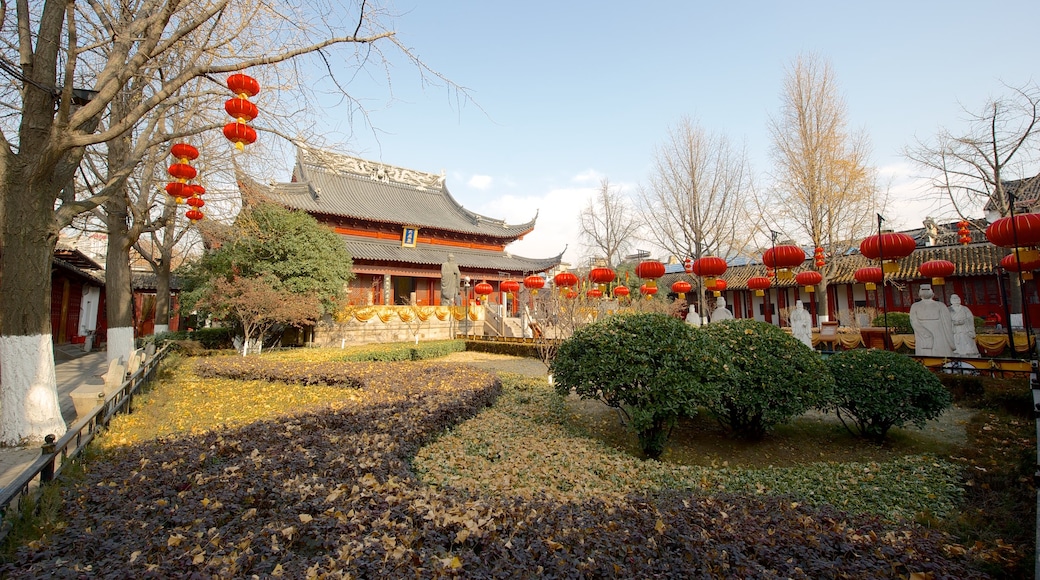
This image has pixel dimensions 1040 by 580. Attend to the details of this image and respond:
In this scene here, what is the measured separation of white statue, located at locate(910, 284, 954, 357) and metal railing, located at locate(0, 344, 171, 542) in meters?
11.2

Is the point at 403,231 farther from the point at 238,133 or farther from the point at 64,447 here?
the point at 64,447

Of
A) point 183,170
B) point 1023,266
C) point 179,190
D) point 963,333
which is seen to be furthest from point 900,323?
point 179,190

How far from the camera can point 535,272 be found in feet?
85.8

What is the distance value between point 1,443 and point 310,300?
30.5 feet

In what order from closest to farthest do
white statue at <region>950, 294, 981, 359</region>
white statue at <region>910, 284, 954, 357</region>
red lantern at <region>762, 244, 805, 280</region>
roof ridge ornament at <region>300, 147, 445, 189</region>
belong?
white statue at <region>950, 294, 981, 359</region>, white statue at <region>910, 284, 954, 357</region>, red lantern at <region>762, 244, 805, 280</region>, roof ridge ornament at <region>300, 147, 445, 189</region>

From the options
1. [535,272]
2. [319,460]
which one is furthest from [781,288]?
[319,460]

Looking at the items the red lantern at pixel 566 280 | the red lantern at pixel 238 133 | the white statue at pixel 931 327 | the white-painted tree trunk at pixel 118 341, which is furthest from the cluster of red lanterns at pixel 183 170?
the white statue at pixel 931 327

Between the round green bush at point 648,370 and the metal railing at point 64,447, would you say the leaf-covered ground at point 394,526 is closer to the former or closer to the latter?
the metal railing at point 64,447

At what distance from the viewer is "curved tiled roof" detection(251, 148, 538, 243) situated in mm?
21531

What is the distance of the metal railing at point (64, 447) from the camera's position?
273cm

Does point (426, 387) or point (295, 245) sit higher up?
point (295, 245)

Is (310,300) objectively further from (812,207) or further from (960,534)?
(812,207)

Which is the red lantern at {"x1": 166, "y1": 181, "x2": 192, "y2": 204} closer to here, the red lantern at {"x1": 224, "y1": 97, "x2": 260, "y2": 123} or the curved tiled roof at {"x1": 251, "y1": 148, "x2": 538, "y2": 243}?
the red lantern at {"x1": 224, "y1": 97, "x2": 260, "y2": 123}

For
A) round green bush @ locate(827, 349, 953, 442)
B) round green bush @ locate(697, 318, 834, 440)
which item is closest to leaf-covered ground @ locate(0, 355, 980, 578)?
round green bush @ locate(697, 318, 834, 440)
